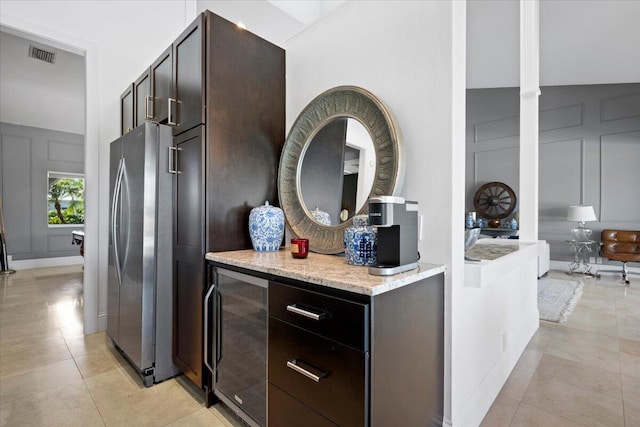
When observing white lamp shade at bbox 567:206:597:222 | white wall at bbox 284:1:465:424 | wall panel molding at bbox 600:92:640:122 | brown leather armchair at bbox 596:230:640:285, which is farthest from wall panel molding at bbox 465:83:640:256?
white wall at bbox 284:1:465:424

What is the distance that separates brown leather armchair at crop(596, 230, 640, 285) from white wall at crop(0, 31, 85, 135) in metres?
8.97

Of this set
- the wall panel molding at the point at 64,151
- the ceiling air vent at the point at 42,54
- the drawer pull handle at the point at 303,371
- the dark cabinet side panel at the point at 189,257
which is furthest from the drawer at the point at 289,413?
the wall panel molding at the point at 64,151

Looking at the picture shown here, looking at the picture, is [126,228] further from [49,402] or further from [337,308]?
[337,308]

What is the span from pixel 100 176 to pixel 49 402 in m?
2.06

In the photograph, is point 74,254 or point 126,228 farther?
point 74,254

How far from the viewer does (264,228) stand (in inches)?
74.8

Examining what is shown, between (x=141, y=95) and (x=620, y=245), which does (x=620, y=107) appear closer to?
(x=620, y=245)

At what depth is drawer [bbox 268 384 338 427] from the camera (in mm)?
1146

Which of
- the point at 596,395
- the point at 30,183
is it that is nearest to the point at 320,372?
the point at 596,395

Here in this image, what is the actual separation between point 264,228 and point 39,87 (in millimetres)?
5506

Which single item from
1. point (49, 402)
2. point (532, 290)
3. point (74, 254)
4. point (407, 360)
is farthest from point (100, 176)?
point (74, 254)

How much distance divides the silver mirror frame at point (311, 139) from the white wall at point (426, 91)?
0.10 m

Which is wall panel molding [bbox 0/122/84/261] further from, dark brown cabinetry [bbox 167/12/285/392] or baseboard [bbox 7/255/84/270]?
dark brown cabinetry [bbox 167/12/285/392]

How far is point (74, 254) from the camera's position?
7102 mm
